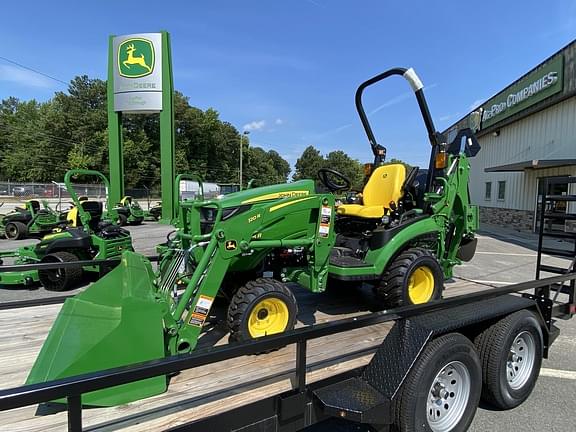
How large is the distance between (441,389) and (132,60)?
16.6 m

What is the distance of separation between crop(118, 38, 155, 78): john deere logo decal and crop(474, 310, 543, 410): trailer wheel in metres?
15.8

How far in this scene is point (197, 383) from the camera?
80.4 inches

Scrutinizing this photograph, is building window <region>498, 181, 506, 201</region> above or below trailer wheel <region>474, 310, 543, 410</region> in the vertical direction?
above

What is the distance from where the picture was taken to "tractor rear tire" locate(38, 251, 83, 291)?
5754 mm

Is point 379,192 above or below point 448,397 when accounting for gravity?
above

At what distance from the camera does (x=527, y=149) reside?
1523cm

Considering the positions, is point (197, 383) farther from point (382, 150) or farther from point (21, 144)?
point (21, 144)

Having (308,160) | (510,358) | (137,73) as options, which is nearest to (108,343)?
(510,358)

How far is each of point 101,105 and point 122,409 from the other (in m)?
59.4

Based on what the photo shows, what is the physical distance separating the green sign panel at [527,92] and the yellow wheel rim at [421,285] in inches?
496

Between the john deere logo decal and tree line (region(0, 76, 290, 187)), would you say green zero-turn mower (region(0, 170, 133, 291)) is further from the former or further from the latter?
tree line (region(0, 76, 290, 187))

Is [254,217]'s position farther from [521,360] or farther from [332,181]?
[521,360]

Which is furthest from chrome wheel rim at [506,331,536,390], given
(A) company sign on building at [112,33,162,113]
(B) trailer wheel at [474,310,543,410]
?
(A) company sign on building at [112,33,162,113]

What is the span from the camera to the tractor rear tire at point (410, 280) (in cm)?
351
